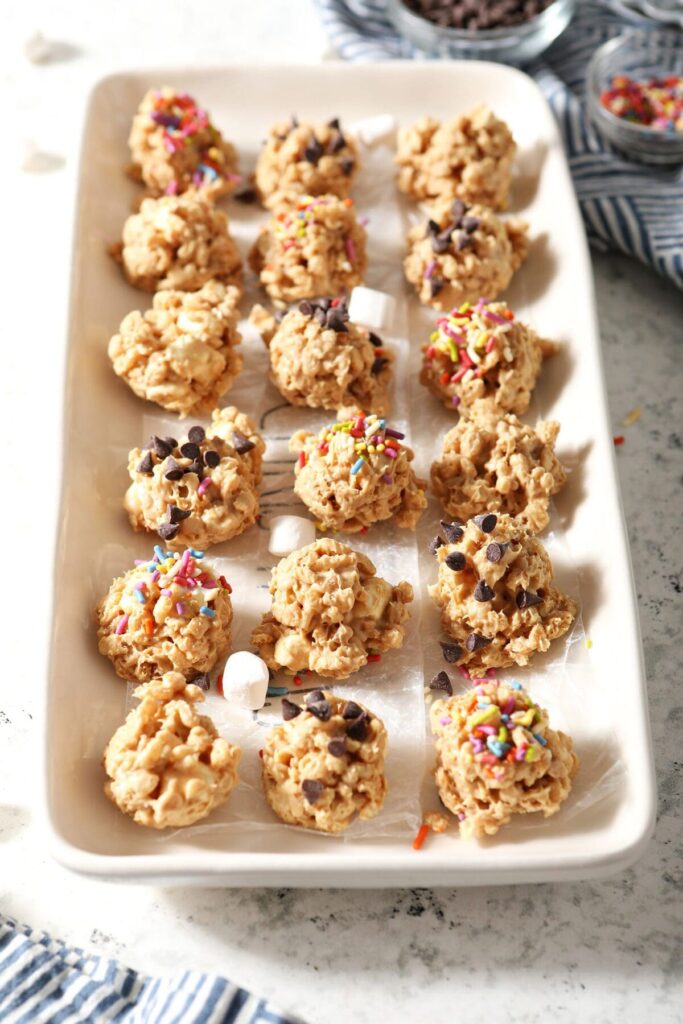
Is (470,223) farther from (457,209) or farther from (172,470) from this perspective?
(172,470)

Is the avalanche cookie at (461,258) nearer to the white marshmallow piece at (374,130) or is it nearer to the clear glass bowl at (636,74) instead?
the white marshmallow piece at (374,130)

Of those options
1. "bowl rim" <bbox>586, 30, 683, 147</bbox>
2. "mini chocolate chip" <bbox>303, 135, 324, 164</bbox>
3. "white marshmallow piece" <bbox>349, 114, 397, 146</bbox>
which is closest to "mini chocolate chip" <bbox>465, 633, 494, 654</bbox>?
"mini chocolate chip" <bbox>303, 135, 324, 164</bbox>

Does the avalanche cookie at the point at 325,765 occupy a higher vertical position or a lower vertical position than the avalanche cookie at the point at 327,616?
lower

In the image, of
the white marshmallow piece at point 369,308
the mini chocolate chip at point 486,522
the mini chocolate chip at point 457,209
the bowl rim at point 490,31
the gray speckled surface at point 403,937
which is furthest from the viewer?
the bowl rim at point 490,31

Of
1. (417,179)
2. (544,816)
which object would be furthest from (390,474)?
(417,179)

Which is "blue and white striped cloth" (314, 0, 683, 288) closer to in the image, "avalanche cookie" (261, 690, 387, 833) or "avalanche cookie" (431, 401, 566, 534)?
"avalanche cookie" (431, 401, 566, 534)

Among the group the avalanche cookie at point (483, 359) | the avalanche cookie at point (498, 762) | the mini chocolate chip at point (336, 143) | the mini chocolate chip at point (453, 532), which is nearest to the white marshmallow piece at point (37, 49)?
the mini chocolate chip at point (336, 143)

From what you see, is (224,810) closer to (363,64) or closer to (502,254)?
(502,254)
